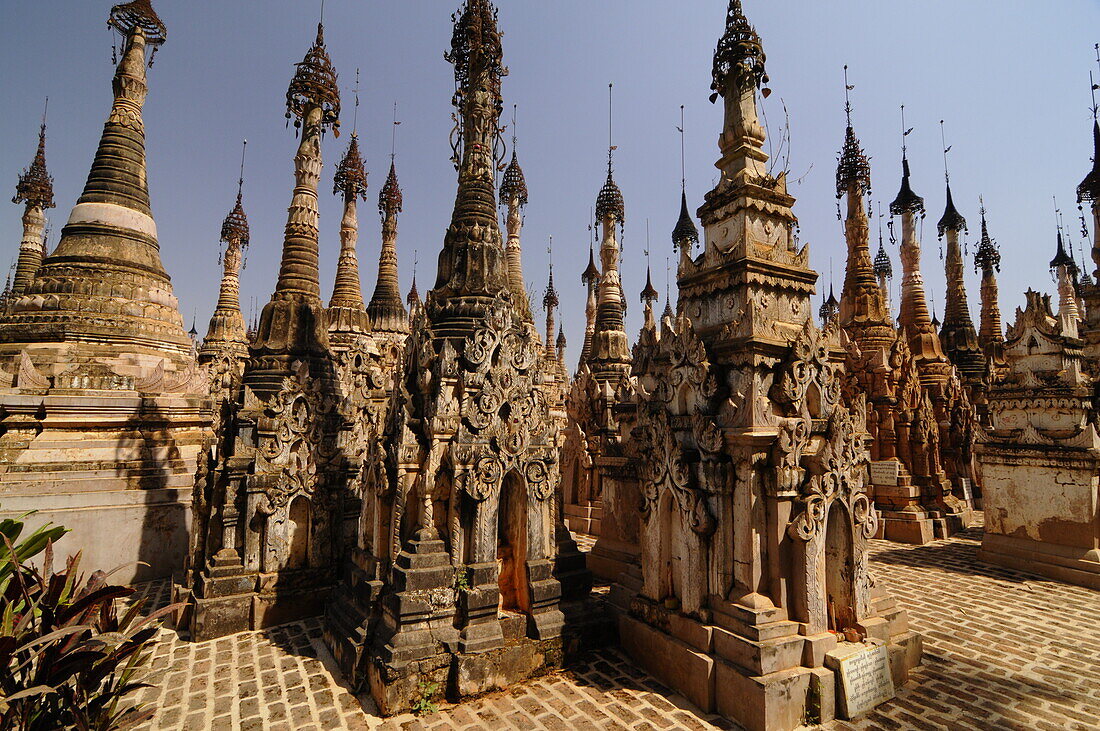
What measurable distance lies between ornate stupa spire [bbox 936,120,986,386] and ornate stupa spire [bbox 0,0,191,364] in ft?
97.8

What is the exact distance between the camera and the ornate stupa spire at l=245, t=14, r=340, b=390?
33.2 feet

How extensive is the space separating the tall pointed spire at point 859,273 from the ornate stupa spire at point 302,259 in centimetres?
1625

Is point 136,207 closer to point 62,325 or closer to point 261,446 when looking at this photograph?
point 62,325

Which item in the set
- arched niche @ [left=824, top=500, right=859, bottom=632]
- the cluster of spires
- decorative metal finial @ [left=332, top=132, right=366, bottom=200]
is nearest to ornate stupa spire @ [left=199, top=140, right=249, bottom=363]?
the cluster of spires

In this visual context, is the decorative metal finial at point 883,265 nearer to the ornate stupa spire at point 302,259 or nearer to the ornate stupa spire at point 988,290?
the ornate stupa spire at point 988,290

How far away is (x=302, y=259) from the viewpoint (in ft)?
36.8

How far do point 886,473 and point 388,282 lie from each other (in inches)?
855

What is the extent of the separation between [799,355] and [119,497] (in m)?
13.6

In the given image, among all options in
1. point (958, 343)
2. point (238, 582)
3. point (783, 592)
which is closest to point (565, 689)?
point (783, 592)

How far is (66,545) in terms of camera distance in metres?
Answer: 11.0

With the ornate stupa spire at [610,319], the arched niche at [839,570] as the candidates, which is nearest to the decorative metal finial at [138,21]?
the ornate stupa spire at [610,319]

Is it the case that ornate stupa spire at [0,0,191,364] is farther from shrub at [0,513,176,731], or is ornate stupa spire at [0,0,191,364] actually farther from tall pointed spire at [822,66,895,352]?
tall pointed spire at [822,66,895,352]

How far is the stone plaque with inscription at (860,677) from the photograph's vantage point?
233 inches

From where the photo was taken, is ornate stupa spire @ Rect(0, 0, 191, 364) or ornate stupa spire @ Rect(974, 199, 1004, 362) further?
ornate stupa spire @ Rect(974, 199, 1004, 362)
